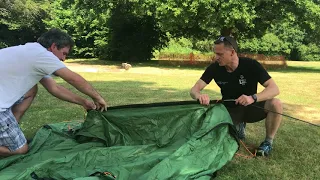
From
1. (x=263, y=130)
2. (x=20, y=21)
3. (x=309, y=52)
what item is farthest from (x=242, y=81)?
(x=309, y=52)

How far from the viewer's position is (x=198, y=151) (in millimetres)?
2990

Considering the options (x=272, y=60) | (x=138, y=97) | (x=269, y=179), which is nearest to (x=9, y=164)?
(x=269, y=179)

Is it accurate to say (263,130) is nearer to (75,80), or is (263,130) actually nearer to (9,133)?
(75,80)

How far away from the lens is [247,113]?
155 inches

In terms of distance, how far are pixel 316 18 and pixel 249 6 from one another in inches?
155

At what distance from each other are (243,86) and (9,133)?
8.24 feet

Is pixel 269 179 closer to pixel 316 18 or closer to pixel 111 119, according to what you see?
pixel 111 119

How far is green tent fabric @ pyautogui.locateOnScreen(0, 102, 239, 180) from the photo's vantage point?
273cm

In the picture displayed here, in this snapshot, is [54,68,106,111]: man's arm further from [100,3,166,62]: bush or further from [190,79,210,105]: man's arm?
[100,3,166,62]: bush

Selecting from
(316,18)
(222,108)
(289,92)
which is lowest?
(289,92)

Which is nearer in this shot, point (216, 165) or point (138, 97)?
point (216, 165)

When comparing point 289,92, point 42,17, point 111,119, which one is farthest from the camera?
point 42,17

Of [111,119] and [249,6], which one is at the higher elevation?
[249,6]

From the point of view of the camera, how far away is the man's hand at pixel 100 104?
3.44 metres
